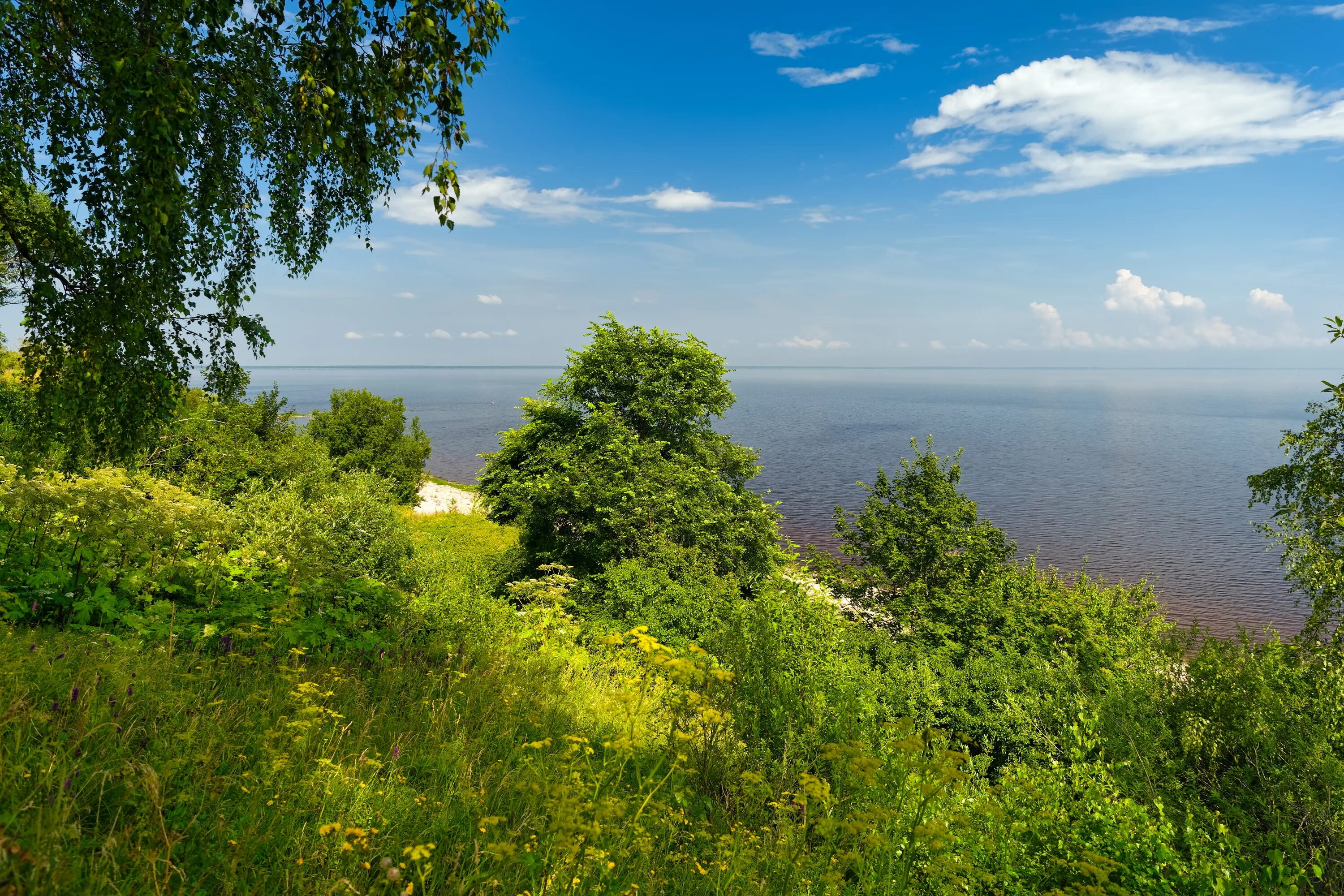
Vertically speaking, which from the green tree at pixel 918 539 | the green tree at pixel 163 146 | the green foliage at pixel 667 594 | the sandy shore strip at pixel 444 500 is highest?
the green tree at pixel 163 146

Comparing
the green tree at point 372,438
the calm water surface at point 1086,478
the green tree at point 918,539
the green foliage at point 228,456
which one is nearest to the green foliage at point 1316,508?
the calm water surface at point 1086,478

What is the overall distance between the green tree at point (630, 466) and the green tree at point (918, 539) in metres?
4.28

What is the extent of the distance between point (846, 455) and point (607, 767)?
3157 inches

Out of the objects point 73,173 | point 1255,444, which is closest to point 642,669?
point 73,173

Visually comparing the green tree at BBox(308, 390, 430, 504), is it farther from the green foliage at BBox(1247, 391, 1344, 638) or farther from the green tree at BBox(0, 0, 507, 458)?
the green foliage at BBox(1247, 391, 1344, 638)

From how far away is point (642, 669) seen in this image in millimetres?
8641

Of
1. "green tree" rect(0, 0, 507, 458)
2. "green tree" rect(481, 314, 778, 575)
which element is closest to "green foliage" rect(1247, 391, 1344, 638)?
"green tree" rect(481, 314, 778, 575)

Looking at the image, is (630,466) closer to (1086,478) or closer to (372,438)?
(372,438)

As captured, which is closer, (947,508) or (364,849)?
(364,849)

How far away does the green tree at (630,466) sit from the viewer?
1991 centimetres

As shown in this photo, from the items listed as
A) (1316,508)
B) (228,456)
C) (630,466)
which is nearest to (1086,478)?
(1316,508)

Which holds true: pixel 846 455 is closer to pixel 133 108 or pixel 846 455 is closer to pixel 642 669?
pixel 642 669

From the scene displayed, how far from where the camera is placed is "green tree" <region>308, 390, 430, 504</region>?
147ft

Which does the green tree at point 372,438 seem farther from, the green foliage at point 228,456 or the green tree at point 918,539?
the green tree at point 918,539
